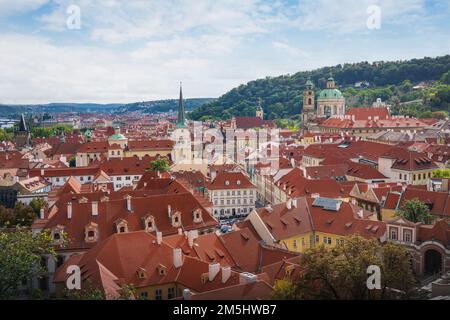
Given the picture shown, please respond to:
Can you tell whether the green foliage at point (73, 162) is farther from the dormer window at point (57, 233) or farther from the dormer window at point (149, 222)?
the dormer window at point (149, 222)

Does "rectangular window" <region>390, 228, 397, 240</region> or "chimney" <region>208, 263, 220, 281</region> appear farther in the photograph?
"rectangular window" <region>390, 228, 397, 240</region>

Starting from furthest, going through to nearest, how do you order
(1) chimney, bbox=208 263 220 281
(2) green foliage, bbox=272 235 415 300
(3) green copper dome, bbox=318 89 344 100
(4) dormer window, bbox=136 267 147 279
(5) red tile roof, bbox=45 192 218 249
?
1. (3) green copper dome, bbox=318 89 344 100
2. (5) red tile roof, bbox=45 192 218 249
3. (4) dormer window, bbox=136 267 147 279
4. (1) chimney, bbox=208 263 220 281
5. (2) green foliage, bbox=272 235 415 300

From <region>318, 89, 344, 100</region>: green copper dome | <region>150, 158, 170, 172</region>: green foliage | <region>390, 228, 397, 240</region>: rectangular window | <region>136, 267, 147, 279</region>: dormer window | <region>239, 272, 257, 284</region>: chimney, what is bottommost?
<region>136, 267, 147, 279</region>: dormer window

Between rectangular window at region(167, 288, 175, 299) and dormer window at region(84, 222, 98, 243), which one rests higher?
dormer window at region(84, 222, 98, 243)

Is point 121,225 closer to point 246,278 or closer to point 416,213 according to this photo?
point 246,278

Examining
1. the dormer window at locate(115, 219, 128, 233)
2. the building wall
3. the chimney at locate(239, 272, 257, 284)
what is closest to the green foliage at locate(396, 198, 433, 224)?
the chimney at locate(239, 272, 257, 284)

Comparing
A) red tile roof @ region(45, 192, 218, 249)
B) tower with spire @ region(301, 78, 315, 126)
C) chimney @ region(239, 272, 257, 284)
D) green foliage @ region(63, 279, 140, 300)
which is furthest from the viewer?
tower with spire @ region(301, 78, 315, 126)

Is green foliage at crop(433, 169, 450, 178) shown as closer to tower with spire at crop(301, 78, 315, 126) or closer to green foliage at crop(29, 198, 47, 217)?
green foliage at crop(29, 198, 47, 217)

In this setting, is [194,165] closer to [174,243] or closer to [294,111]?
[174,243]
